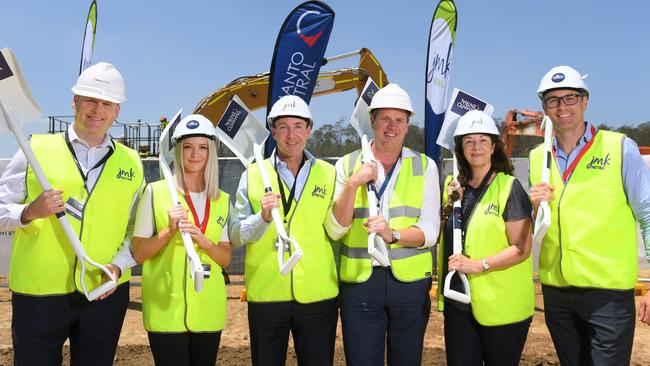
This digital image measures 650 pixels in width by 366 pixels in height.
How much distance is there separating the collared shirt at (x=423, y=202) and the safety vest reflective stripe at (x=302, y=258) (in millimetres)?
108

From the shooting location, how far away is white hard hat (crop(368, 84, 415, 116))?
3.63 metres

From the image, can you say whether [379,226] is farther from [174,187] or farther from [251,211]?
[174,187]

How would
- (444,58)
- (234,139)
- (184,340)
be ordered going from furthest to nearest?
(444,58), (234,139), (184,340)

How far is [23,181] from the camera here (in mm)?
3287

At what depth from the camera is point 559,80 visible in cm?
354

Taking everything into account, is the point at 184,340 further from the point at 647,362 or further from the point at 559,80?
the point at 647,362

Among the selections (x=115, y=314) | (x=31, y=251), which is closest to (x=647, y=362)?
(x=115, y=314)

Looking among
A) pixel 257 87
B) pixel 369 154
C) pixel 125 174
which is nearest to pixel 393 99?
pixel 369 154

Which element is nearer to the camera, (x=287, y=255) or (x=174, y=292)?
(x=174, y=292)

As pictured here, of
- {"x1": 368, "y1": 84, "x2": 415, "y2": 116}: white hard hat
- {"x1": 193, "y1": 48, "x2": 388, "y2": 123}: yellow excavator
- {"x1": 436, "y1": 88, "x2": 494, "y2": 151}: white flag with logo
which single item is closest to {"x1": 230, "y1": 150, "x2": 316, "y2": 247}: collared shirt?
{"x1": 368, "y1": 84, "x2": 415, "y2": 116}: white hard hat

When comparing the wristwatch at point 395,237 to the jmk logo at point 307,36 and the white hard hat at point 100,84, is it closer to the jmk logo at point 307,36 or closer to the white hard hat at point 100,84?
the white hard hat at point 100,84

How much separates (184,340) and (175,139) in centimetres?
129

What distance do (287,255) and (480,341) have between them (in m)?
1.39

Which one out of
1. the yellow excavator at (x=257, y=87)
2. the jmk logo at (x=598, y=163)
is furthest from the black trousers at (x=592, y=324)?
the yellow excavator at (x=257, y=87)
